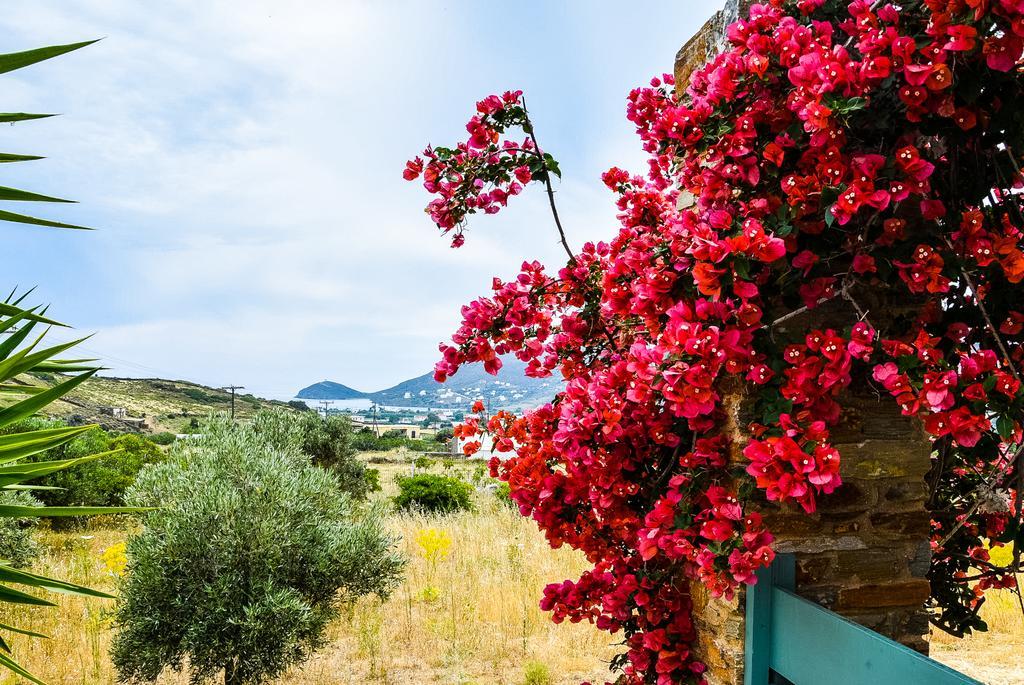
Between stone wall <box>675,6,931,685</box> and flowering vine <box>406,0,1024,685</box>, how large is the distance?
0.06 metres

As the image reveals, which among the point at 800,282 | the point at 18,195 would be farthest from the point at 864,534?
the point at 18,195

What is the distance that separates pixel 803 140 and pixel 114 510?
2813mm

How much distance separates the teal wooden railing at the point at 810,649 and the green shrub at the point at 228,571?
3.05 meters

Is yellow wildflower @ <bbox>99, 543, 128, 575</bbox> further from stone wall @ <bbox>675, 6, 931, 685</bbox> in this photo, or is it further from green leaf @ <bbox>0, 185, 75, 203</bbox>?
stone wall @ <bbox>675, 6, 931, 685</bbox>

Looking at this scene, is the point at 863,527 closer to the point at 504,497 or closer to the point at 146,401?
the point at 504,497

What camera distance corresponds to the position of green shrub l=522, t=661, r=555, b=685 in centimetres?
440

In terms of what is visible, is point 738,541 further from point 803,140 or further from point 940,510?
point 940,510

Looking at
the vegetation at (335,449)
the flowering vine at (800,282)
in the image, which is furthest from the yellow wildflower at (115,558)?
the flowering vine at (800,282)

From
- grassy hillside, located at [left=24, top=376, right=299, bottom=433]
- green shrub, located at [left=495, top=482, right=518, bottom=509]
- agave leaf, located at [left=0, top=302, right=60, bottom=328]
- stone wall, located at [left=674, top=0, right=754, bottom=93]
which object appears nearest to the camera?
stone wall, located at [left=674, top=0, right=754, bottom=93]

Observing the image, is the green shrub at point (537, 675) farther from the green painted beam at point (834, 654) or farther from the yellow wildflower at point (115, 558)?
the yellow wildflower at point (115, 558)

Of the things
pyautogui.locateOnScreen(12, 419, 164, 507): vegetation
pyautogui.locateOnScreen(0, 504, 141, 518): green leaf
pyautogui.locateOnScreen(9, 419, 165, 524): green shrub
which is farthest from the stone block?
pyautogui.locateOnScreen(9, 419, 165, 524): green shrub

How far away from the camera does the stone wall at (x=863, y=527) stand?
6.56 feet

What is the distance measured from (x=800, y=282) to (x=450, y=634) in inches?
174

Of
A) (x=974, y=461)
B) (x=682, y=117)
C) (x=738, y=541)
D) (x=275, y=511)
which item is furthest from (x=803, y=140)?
(x=275, y=511)
